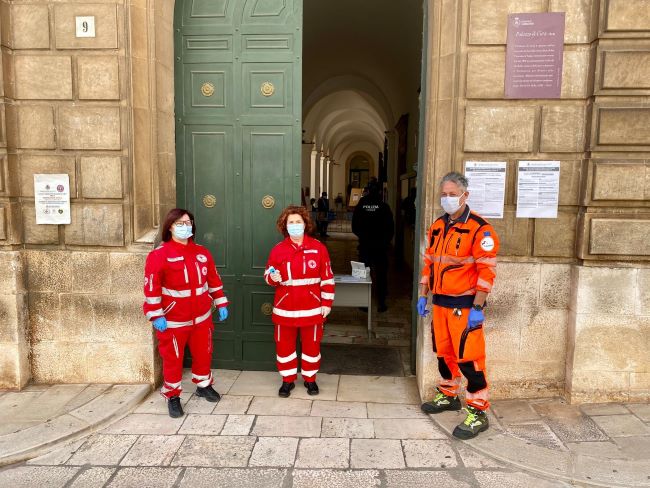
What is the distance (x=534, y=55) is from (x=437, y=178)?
1248 mm

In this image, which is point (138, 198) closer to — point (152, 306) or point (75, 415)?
point (152, 306)

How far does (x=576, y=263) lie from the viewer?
4.25m

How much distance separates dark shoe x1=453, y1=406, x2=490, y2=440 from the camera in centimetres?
370

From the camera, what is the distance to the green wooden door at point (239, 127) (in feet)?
15.5

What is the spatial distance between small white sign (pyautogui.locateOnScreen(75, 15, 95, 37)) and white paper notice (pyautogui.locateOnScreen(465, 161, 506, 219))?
3421 millimetres

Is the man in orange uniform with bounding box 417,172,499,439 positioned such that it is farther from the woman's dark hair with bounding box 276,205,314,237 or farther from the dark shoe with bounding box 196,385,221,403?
the dark shoe with bounding box 196,385,221,403

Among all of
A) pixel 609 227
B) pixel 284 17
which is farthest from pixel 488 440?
pixel 284 17

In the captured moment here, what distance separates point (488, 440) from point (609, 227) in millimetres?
1994

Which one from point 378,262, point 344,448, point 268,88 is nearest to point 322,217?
point 378,262

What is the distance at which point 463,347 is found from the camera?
12.1 ft

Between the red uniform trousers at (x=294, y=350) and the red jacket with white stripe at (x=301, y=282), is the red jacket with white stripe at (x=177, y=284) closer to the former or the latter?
the red jacket with white stripe at (x=301, y=282)

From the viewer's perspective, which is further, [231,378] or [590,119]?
[231,378]

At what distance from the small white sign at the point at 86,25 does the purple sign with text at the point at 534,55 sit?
139 inches

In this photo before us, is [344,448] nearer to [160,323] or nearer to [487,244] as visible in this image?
[160,323]
